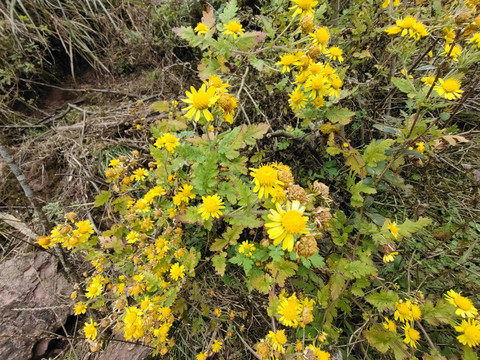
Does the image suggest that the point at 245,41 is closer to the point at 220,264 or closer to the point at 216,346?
the point at 220,264

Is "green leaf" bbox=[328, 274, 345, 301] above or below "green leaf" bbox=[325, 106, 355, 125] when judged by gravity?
below

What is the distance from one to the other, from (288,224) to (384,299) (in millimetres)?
835

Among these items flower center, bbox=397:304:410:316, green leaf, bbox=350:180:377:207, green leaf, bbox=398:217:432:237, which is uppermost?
green leaf, bbox=350:180:377:207

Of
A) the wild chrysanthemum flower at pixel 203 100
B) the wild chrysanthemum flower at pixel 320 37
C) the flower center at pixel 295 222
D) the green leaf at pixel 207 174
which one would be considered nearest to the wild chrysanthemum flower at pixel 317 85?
the wild chrysanthemum flower at pixel 320 37

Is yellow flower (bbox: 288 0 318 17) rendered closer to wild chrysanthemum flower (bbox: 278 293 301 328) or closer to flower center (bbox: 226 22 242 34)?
flower center (bbox: 226 22 242 34)

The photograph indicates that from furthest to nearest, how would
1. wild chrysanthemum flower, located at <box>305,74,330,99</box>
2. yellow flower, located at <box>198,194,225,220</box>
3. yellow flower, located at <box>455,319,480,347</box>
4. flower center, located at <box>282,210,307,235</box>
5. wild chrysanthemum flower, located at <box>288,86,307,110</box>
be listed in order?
wild chrysanthemum flower, located at <box>288,86,307,110</box>, wild chrysanthemum flower, located at <box>305,74,330,99</box>, yellow flower, located at <box>198,194,225,220</box>, yellow flower, located at <box>455,319,480,347</box>, flower center, located at <box>282,210,307,235</box>

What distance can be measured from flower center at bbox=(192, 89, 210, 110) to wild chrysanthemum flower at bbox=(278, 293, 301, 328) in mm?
1276

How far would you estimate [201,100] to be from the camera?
144 cm

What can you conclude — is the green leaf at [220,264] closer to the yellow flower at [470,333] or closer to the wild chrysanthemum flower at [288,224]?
the wild chrysanthemum flower at [288,224]

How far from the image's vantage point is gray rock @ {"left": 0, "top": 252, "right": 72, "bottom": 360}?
70.6 inches

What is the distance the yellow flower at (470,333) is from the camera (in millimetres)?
1331

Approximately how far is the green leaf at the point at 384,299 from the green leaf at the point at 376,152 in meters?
0.78

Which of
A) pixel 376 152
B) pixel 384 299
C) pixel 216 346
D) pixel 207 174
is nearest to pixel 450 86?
pixel 376 152

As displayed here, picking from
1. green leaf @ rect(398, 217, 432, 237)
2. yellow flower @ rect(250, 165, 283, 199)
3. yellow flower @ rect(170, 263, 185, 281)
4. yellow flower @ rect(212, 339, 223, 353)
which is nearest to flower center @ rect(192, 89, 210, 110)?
yellow flower @ rect(250, 165, 283, 199)
